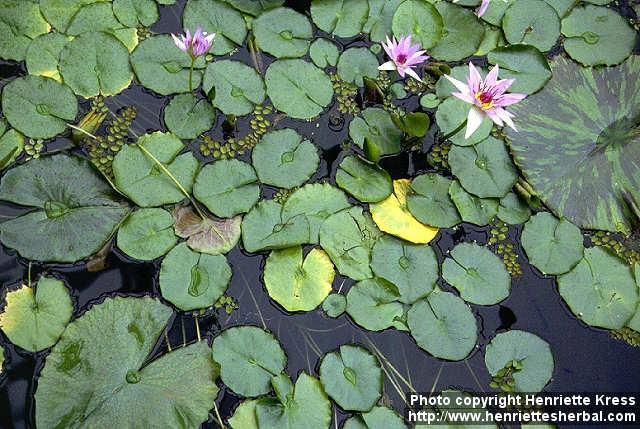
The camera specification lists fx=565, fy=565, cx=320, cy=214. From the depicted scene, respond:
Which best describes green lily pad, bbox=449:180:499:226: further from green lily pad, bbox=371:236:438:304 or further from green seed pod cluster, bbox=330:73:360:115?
green seed pod cluster, bbox=330:73:360:115

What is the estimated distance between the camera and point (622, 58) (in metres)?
2.83

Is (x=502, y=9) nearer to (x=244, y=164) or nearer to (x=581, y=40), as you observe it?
(x=581, y=40)

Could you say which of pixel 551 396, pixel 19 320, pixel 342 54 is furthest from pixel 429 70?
pixel 19 320

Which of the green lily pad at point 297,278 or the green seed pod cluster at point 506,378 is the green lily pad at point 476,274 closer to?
the green seed pod cluster at point 506,378

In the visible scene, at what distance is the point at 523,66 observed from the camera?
2.75 m

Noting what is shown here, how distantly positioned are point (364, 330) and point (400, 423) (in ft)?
1.21

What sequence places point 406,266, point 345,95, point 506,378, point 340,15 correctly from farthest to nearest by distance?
point 340,15, point 345,95, point 406,266, point 506,378

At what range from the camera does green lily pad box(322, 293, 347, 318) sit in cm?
225

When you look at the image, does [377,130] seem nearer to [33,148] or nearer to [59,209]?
[59,209]

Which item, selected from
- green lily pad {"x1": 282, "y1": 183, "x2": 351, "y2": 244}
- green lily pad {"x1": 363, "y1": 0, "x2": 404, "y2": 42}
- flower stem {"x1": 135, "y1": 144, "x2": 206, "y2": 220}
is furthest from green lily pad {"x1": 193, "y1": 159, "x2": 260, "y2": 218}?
green lily pad {"x1": 363, "y1": 0, "x2": 404, "y2": 42}

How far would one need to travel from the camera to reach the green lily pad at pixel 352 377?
81.4 inches

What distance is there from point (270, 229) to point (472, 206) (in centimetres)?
88

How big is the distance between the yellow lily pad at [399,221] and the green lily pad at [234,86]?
29.5 inches

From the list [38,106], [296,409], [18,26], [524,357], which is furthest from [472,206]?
[18,26]
